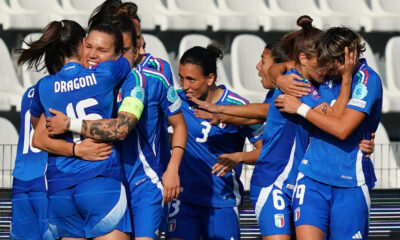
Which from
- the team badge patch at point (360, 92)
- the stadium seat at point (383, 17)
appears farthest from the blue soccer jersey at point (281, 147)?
the stadium seat at point (383, 17)

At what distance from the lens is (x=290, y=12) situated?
11.6 meters

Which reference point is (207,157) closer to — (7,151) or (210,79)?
(210,79)

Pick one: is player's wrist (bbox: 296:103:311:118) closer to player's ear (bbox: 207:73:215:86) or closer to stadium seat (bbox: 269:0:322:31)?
player's ear (bbox: 207:73:215:86)

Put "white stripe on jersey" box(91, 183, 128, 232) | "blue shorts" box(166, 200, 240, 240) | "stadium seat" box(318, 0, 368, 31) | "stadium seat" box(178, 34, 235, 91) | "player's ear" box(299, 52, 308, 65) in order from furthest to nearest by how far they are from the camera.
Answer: "stadium seat" box(318, 0, 368, 31) < "stadium seat" box(178, 34, 235, 91) < "blue shorts" box(166, 200, 240, 240) < "player's ear" box(299, 52, 308, 65) < "white stripe on jersey" box(91, 183, 128, 232)

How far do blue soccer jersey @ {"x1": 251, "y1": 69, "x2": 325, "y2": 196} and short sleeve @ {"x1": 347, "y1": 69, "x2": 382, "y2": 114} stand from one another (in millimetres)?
397

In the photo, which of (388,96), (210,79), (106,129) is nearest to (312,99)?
(210,79)

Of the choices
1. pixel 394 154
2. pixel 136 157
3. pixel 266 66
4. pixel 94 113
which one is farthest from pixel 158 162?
pixel 394 154

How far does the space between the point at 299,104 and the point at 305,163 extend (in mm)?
360

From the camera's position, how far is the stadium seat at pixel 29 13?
35.2 ft

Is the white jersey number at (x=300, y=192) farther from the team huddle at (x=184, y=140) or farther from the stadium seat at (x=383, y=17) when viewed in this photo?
the stadium seat at (x=383, y=17)

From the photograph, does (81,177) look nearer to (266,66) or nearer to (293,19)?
(266,66)

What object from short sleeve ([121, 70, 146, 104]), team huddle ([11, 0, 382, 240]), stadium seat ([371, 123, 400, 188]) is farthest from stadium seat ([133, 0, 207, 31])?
short sleeve ([121, 70, 146, 104])

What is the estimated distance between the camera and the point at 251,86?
→ 34.9ft

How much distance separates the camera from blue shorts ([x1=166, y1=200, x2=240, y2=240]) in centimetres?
622
